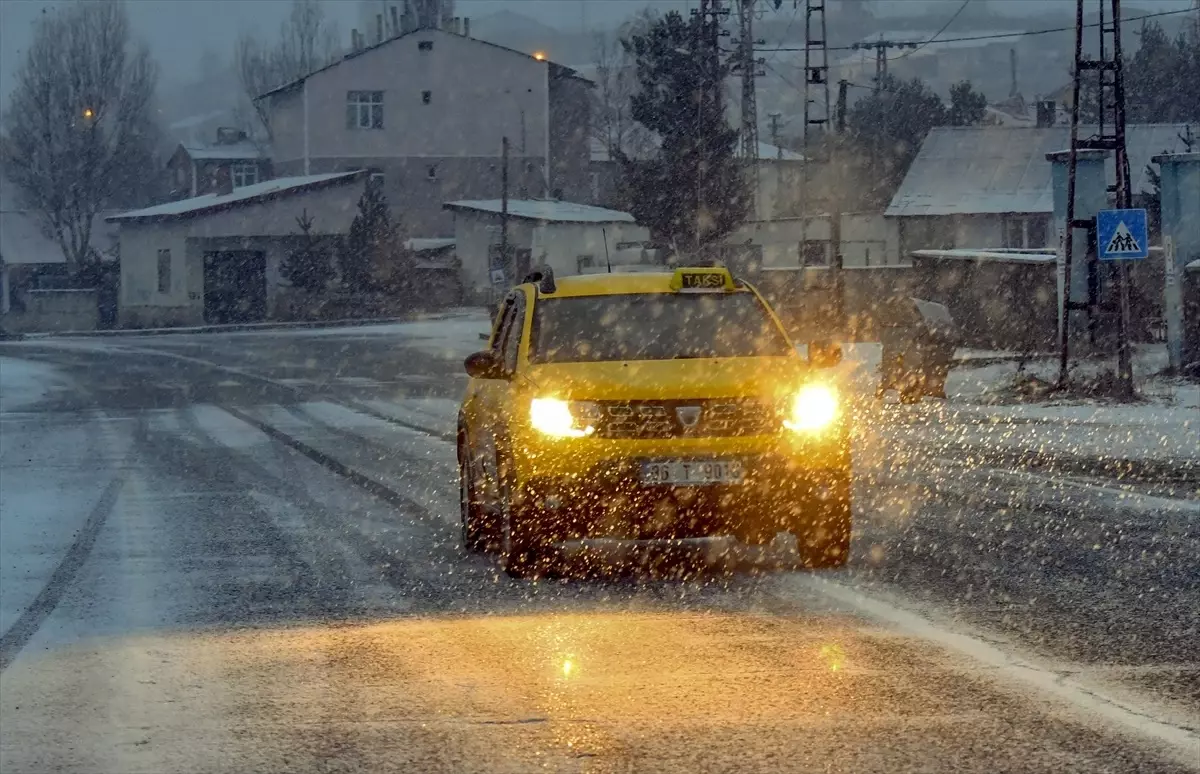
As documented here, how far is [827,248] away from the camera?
248ft

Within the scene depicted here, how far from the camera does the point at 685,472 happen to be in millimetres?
9469

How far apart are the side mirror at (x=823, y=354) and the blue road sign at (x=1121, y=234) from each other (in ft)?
41.5

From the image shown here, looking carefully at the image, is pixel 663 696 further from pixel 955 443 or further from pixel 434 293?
pixel 434 293

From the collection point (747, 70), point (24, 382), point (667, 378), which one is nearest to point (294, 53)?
point (747, 70)

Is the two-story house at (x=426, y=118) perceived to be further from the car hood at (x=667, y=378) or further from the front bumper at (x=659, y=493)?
the front bumper at (x=659, y=493)

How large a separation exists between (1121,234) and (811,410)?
46.3ft

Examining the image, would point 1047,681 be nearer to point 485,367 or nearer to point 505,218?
point 485,367

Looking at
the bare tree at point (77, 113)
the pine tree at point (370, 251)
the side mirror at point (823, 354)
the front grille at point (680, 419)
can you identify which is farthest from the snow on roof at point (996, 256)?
the bare tree at point (77, 113)

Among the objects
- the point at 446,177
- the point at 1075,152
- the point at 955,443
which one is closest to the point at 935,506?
the point at 955,443

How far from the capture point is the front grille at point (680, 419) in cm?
959

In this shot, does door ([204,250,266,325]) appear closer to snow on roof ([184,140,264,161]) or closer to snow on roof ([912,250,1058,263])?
snow on roof ([184,140,264,161])

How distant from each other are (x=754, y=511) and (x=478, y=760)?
4.00 metres

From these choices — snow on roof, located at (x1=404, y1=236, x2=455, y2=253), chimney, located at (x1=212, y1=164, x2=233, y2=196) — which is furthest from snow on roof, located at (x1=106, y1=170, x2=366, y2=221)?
chimney, located at (x1=212, y1=164, x2=233, y2=196)

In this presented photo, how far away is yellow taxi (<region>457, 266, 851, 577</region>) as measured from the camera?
9469 millimetres
